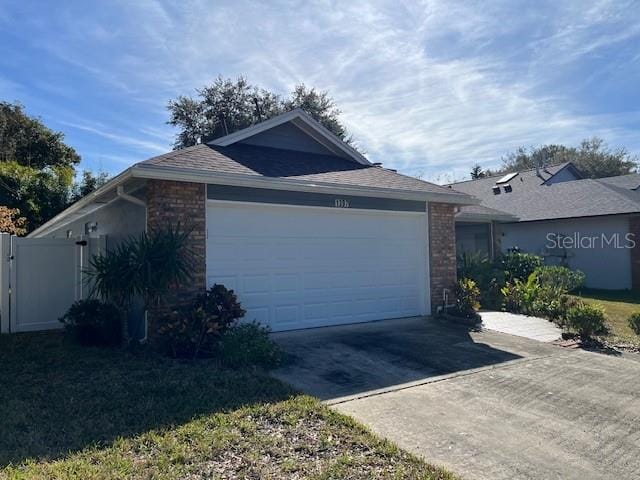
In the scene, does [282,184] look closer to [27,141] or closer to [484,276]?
[484,276]

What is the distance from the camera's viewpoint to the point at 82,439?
4195mm

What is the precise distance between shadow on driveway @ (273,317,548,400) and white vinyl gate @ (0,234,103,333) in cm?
513

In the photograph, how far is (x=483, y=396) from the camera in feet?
18.9

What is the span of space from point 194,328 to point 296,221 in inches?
120

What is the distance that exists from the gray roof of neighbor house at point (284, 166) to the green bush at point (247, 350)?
2.73 meters

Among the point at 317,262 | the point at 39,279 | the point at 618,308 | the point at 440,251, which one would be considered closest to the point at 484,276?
the point at 440,251

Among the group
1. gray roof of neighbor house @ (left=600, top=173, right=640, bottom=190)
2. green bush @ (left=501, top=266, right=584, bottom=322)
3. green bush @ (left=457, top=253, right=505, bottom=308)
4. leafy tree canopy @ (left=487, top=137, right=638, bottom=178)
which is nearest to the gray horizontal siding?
green bush @ (left=457, top=253, right=505, bottom=308)

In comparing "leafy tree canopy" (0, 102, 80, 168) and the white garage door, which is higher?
"leafy tree canopy" (0, 102, 80, 168)

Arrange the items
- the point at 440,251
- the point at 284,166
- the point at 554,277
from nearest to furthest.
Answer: the point at 284,166
the point at 440,251
the point at 554,277

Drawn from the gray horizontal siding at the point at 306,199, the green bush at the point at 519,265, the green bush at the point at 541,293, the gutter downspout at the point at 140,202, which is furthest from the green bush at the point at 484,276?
the gutter downspout at the point at 140,202

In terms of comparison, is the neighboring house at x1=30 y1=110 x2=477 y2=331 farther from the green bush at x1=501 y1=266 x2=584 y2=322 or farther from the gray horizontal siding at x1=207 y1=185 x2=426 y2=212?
the green bush at x1=501 y1=266 x2=584 y2=322

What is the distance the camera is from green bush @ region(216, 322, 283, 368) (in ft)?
21.7

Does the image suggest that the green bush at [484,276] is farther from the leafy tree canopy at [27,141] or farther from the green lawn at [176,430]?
the leafy tree canopy at [27,141]

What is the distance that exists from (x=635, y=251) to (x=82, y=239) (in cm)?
1747
